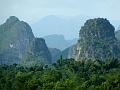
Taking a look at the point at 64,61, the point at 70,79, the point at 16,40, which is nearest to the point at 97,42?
the point at 64,61

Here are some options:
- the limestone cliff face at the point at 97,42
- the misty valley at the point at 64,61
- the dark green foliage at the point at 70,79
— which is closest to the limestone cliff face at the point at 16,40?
the misty valley at the point at 64,61

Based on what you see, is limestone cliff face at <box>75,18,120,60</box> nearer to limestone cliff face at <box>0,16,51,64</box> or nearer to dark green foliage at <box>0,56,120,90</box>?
dark green foliage at <box>0,56,120,90</box>

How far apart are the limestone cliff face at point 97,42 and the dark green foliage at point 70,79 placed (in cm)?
1745

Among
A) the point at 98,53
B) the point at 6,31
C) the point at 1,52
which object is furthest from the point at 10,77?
the point at 6,31

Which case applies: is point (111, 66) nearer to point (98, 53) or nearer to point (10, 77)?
point (10, 77)

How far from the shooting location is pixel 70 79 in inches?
1737

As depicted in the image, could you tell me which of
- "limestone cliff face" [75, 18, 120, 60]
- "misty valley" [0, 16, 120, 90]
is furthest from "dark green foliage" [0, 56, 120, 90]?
"limestone cliff face" [75, 18, 120, 60]

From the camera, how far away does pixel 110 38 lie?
94.9 meters

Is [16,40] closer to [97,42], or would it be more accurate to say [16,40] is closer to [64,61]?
[97,42]

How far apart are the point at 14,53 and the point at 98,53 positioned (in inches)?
1974

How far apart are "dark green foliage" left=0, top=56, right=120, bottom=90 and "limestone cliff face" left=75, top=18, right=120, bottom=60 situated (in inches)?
687

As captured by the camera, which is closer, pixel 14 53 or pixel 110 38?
pixel 110 38

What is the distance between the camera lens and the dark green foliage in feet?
130

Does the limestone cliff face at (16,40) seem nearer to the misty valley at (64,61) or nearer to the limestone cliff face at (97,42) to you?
the misty valley at (64,61)
